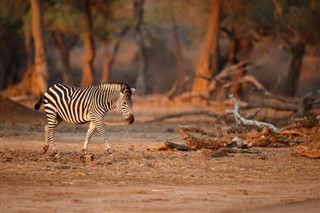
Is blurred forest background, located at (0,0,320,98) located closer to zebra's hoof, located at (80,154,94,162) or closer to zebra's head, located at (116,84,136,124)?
zebra's head, located at (116,84,136,124)

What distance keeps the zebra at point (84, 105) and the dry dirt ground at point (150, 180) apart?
55 centimetres

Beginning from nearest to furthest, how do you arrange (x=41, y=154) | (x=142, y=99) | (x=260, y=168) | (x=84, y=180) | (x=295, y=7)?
(x=84, y=180) → (x=260, y=168) → (x=41, y=154) → (x=295, y=7) → (x=142, y=99)

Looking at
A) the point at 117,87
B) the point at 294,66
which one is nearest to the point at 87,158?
the point at 117,87

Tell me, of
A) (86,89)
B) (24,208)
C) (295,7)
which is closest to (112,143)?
(86,89)

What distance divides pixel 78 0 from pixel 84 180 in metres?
27.8

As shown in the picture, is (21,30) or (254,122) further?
(21,30)

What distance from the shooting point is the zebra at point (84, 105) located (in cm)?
1448

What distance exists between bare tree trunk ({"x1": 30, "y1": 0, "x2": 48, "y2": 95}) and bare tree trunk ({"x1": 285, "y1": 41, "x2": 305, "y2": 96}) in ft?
38.4

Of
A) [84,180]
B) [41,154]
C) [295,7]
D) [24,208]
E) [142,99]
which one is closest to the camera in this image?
[24,208]

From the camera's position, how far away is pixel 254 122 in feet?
55.4

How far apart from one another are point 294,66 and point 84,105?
27.0 meters

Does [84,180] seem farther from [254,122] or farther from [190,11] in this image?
[190,11]

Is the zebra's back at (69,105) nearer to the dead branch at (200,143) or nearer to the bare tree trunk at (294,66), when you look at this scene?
the dead branch at (200,143)

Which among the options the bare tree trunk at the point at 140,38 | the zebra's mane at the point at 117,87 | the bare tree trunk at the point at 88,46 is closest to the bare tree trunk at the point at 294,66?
the bare tree trunk at the point at 140,38
